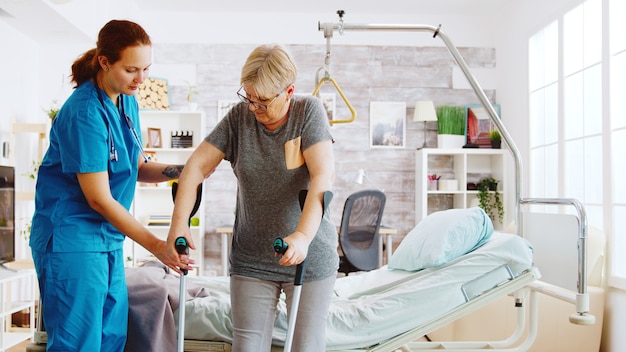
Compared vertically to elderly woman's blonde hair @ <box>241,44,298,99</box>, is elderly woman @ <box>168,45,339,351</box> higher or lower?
lower

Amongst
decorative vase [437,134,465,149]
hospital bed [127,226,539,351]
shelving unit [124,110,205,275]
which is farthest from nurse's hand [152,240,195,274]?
decorative vase [437,134,465,149]

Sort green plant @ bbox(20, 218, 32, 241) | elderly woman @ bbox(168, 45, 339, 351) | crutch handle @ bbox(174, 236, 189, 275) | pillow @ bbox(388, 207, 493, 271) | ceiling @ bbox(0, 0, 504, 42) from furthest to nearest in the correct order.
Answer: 1. ceiling @ bbox(0, 0, 504, 42)
2. green plant @ bbox(20, 218, 32, 241)
3. pillow @ bbox(388, 207, 493, 271)
4. elderly woman @ bbox(168, 45, 339, 351)
5. crutch handle @ bbox(174, 236, 189, 275)

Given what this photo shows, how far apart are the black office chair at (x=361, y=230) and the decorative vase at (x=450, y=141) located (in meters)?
1.35

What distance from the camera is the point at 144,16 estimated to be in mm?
6039

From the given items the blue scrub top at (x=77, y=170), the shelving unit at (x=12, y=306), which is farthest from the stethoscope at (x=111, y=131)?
the shelving unit at (x=12, y=306)

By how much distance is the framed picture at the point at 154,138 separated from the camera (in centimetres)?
577

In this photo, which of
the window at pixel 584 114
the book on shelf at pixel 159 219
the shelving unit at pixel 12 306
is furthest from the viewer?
the book on shelf at pixel 159 219

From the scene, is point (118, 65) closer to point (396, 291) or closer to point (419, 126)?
point (396, 291)

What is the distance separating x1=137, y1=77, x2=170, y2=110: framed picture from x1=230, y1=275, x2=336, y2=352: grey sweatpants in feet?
14.0

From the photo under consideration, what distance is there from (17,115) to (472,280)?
375 centimetres

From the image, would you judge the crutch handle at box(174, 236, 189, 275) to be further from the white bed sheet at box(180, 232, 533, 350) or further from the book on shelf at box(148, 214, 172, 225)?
the book on shelf at box(148, 214, 172, 225)

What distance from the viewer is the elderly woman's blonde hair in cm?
163

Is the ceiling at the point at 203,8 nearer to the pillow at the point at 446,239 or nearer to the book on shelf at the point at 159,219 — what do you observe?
the book on shelf at the point at 159,219

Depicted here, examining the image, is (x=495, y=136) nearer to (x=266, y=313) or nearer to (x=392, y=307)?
(x=392, y=307)
